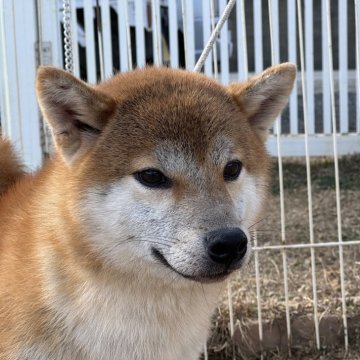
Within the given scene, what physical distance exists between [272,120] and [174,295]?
0.80m

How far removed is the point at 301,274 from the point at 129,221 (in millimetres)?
2537

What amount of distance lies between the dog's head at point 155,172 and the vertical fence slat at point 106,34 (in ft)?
10.5

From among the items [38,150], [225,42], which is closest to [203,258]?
[38,150]

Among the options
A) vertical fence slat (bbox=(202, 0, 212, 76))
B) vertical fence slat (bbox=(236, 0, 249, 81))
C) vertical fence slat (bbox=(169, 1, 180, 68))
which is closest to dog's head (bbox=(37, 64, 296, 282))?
vertical fence slat (bbox=(236, 0, 249, 81))

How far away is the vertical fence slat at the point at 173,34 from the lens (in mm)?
6254

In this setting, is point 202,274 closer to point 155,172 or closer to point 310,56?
point 155,172

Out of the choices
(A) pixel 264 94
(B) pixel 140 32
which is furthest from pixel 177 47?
(A) pixel 264 94

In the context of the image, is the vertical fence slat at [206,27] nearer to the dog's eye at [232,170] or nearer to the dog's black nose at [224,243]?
the dog's eye at [232,170]

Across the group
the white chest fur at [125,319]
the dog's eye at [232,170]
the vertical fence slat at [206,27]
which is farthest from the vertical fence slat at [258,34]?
A: the white chest fur at [125,319]

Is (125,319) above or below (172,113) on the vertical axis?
below

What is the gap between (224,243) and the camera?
7.29ft

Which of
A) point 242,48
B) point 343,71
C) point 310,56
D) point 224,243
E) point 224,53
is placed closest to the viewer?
point 224,243

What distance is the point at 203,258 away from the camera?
225cm

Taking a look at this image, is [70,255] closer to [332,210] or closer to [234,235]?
[234,235]
